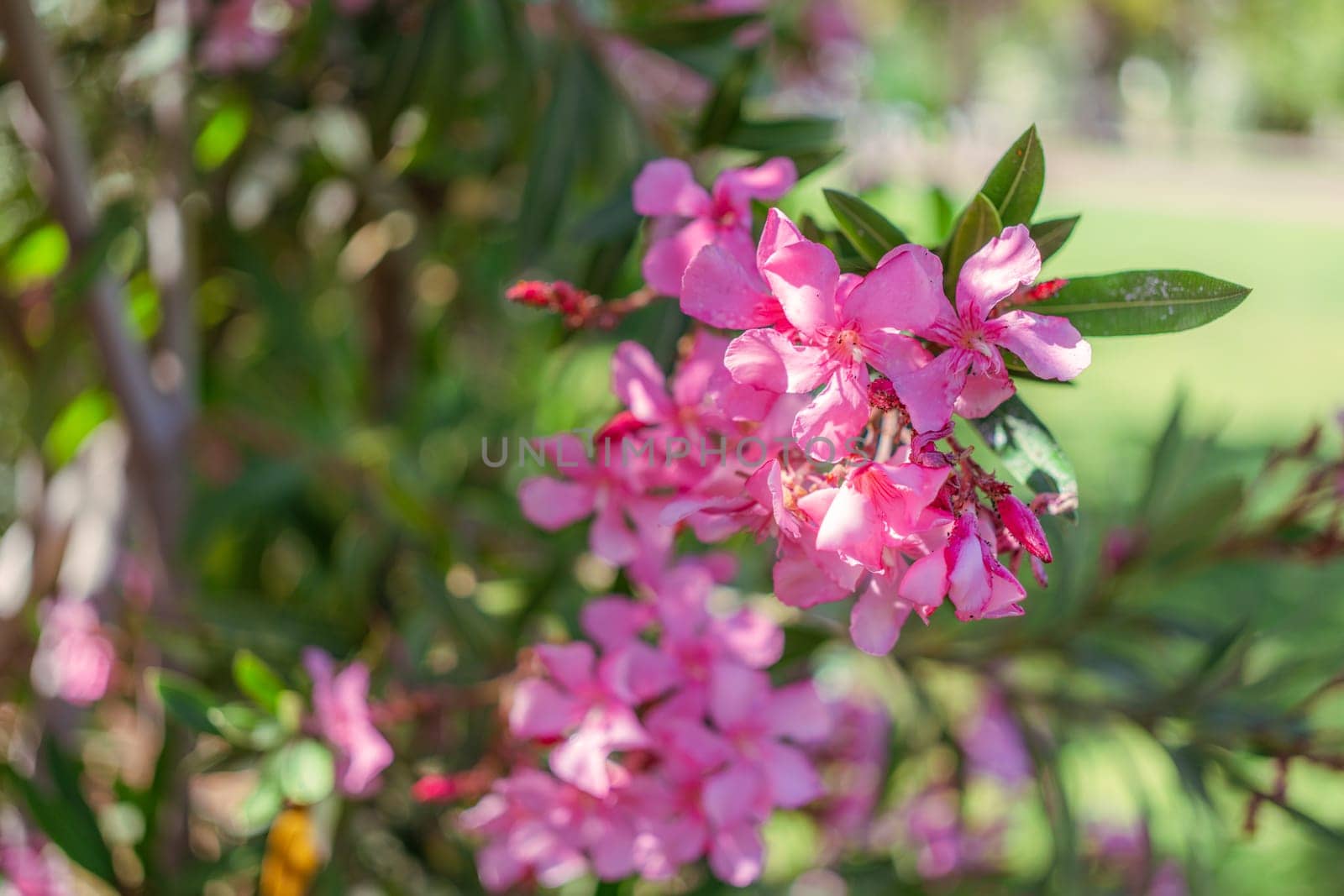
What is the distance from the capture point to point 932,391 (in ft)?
1.45

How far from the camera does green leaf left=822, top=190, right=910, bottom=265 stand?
53 centimetres

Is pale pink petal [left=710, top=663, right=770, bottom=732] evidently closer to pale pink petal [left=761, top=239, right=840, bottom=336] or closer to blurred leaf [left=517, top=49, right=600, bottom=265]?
pale pink petal [left=761, top=239, right=840, bottom=336]

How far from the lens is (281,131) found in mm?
1516

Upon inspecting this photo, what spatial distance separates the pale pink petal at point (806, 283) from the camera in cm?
45

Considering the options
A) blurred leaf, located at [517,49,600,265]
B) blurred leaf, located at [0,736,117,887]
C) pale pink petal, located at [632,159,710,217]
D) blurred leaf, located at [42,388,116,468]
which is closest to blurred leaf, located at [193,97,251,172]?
blurred leaf, located at [42,388,116,468]

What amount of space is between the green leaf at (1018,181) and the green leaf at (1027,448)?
0.27 feet

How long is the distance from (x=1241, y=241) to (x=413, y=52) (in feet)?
33.7

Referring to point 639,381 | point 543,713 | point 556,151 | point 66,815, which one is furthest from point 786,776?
point 66,815

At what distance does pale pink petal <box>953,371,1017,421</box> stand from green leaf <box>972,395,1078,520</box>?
3cm

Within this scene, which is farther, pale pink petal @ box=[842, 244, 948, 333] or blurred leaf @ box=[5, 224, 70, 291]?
blurred leaf @ box=[5, 224, 70, 291]

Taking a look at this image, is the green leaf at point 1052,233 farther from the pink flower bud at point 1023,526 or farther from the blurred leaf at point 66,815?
the blurred leaf at point 66,815

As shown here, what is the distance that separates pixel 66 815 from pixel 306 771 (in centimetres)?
34

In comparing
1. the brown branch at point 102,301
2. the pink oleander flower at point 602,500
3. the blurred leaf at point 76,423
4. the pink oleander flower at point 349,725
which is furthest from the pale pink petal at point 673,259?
the blurred leaf at point 76,423

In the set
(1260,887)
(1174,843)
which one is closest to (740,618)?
(1174,843)
